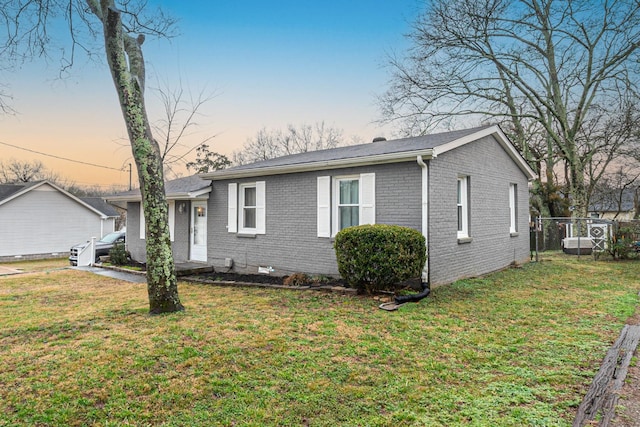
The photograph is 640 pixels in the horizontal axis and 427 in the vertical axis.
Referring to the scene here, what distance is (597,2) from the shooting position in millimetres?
15352

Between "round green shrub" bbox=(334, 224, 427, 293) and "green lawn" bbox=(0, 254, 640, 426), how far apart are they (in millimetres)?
562

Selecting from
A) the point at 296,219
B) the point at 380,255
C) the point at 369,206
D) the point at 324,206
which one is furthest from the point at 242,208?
the point at 380,255

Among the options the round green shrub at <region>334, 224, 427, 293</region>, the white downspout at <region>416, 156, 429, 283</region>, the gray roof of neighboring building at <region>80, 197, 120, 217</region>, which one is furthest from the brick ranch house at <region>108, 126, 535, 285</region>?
the gray roof of neighboring building at <region>80, 197, 120, 217</region>

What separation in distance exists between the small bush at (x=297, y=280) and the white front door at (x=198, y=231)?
4.31 metres

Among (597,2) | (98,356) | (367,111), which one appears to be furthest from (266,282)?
(597,2)

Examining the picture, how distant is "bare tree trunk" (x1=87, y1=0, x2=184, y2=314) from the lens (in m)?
5.96

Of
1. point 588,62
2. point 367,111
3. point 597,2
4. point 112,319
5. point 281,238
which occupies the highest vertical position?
point 597,2

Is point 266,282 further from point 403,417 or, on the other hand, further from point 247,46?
point 247,46

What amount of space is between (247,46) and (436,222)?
8.93 meters

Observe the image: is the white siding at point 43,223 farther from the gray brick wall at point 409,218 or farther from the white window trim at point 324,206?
the white window trim at point 324,206

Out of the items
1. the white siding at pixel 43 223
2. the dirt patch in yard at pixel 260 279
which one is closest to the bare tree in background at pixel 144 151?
the dirt patch in yard at pixel 260 279

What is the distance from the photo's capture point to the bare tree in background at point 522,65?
51.3 ft

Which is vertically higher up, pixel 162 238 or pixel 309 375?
pixel 162 238

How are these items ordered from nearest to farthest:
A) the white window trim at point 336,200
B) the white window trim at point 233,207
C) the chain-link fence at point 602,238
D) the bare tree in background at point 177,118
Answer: the white window trim at point 336,200 → the bare tree in background at point 177,118 → the white window trim at point 233,207 → the chain-link fence at point 602,238
